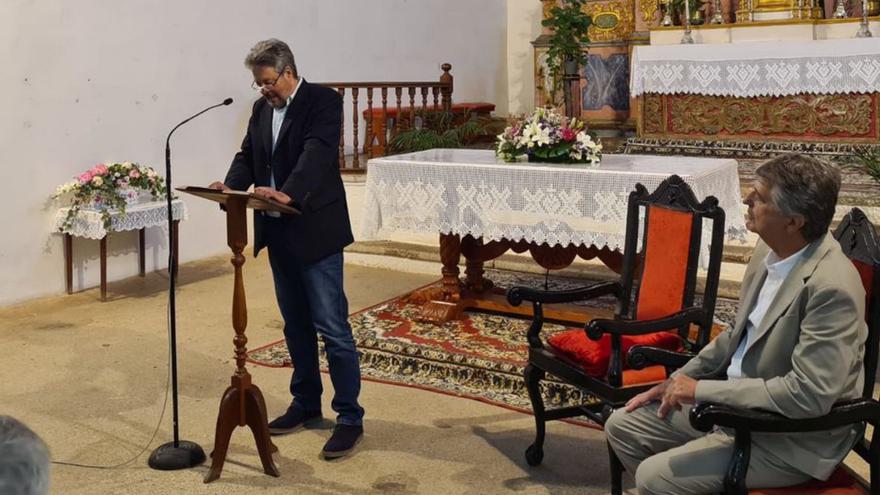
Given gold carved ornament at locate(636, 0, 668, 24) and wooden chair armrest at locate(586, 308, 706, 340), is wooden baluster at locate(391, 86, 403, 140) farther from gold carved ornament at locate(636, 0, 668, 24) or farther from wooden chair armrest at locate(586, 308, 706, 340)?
wooden chair armrest at locate(586, 308, 706, 340)

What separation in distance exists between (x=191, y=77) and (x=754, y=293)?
19.6ft

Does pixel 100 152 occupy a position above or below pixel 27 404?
above

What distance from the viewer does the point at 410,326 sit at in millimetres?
6059

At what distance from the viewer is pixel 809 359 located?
2.67m

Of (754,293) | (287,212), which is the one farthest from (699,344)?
(287,212)

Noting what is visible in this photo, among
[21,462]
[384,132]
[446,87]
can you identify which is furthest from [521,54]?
[21,462]

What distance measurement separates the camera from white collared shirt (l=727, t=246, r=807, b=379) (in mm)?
2836

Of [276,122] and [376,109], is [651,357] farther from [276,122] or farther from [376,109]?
[376,109]

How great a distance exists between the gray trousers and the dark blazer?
1435 mm

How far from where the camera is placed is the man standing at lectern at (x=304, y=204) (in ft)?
13.3

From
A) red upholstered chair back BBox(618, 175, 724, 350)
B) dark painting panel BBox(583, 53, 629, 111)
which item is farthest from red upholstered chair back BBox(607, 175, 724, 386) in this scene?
dark painting panel BBox(583, 53, 629, 111)

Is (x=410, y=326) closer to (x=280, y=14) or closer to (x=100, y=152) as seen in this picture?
(x=100, y=152)

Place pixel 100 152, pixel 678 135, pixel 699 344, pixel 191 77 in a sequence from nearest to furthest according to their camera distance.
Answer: pixel 699 344 < pixel 100 152 < pixel 191 77 < pixel 678 135

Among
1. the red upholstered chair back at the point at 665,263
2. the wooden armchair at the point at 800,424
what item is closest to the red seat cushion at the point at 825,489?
the wooden armchair at the point at 800,424
